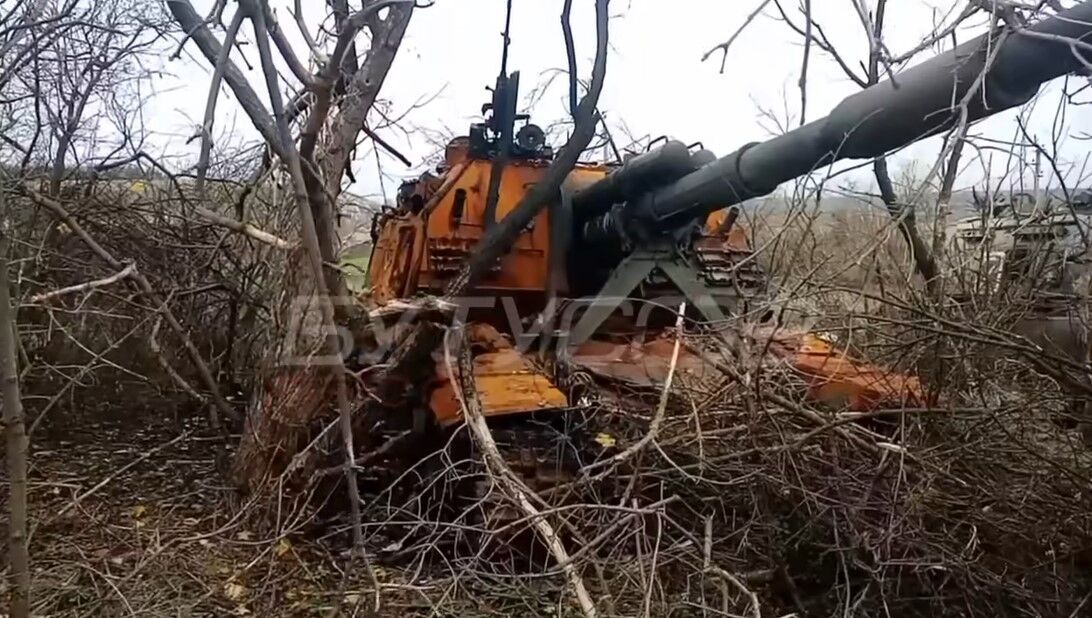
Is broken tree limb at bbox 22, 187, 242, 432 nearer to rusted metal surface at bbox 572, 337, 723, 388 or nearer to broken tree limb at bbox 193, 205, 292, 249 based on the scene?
broken tree limb at bbox 193, 205, 292, 249

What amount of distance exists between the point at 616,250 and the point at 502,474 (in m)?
2.32

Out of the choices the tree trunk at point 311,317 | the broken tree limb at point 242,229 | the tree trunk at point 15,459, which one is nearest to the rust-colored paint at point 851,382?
the tree trunk at point 311,317

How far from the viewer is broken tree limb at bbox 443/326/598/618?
3.64 m

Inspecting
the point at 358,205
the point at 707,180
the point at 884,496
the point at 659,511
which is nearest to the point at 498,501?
the point at 659,511

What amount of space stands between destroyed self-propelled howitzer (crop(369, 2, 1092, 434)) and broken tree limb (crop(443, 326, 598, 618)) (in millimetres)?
132

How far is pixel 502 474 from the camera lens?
4297 millimetres

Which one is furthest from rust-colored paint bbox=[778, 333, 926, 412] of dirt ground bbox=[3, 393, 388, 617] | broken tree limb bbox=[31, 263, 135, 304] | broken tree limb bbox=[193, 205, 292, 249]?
broken tree limb bbox=[31, 263, 135, 304]

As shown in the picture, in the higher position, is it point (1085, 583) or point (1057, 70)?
point (1057, 70)

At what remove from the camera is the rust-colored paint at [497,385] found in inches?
197

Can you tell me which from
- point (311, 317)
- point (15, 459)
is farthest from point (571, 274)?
point (15, 459)

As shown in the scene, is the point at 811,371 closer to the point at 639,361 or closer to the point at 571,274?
the point at 639,361

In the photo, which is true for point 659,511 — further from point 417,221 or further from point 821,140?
point 417,221

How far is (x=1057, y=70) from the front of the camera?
11.3 ft

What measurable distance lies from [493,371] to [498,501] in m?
1.07
